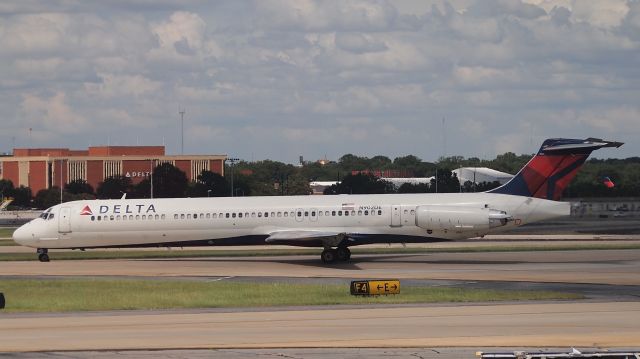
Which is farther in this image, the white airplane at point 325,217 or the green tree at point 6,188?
the green tree at point 6,188

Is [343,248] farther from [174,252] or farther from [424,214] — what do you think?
[174,252]

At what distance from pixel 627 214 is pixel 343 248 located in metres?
64.5

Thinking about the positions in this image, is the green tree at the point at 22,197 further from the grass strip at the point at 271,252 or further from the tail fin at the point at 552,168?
the tail fin at the point at 552,168

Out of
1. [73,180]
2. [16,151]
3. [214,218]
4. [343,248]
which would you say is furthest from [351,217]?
[16,151]

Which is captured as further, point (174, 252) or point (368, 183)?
point (368, 183)

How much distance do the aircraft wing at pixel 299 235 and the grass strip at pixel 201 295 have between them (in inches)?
353

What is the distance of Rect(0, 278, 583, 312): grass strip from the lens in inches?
1291

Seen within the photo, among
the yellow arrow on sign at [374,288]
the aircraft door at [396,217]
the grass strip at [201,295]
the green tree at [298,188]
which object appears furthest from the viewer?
the green tree at [298,188]

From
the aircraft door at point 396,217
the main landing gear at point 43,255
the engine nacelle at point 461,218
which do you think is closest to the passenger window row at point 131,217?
the main landing gear at point 43,255

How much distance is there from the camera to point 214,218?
50625mm

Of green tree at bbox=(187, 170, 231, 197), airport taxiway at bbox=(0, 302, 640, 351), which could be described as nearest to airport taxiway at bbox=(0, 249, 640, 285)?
airport taxiway at bbox=(0, 302, 640, 351)

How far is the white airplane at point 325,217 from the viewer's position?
4881 cm

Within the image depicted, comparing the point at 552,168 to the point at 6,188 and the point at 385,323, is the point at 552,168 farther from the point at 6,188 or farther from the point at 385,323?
the point at 6,188

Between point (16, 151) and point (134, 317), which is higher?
point (16, 151)
